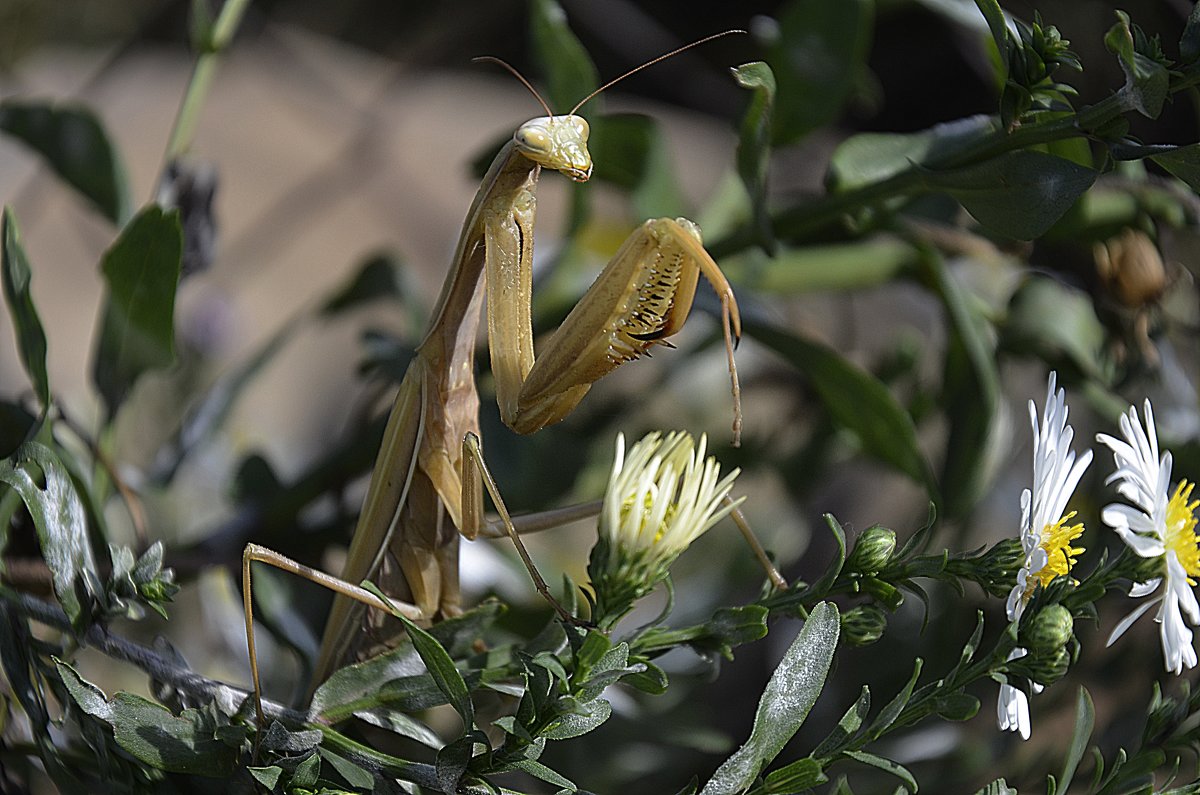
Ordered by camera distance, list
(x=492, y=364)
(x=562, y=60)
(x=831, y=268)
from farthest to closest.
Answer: (x=831, y=268), (x=562, y=60), (x=492, y=364)

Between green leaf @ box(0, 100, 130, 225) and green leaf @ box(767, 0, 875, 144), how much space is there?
29cm

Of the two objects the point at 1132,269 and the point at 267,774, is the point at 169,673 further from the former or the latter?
the point at 1132,269

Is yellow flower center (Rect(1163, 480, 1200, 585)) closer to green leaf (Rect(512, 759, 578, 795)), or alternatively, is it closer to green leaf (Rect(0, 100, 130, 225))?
green leaf (Rect(512, 759, 578, 795))

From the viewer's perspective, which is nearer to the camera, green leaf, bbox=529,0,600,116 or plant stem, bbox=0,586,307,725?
plant stem, bbox=0,586,307,725

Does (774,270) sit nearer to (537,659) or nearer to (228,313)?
(537,659)

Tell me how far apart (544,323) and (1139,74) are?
0.97ft

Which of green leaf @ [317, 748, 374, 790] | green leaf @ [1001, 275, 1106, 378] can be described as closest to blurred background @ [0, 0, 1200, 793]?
green leaf @ [1001, 275, 1106, 378]

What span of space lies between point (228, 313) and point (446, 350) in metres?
0.53

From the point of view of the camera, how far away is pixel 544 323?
506mm

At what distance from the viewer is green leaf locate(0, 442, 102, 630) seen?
28 cm

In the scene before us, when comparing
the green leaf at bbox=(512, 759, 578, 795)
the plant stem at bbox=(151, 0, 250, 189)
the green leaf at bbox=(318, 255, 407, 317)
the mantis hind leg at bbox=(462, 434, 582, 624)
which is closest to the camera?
the green leaf at bbox=(512, 759, 578, 795)

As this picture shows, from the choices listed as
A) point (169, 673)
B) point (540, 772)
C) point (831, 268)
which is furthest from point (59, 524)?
point (831, 268)

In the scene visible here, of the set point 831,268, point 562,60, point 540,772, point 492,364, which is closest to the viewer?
point 540,772

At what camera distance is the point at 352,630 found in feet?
1.12
